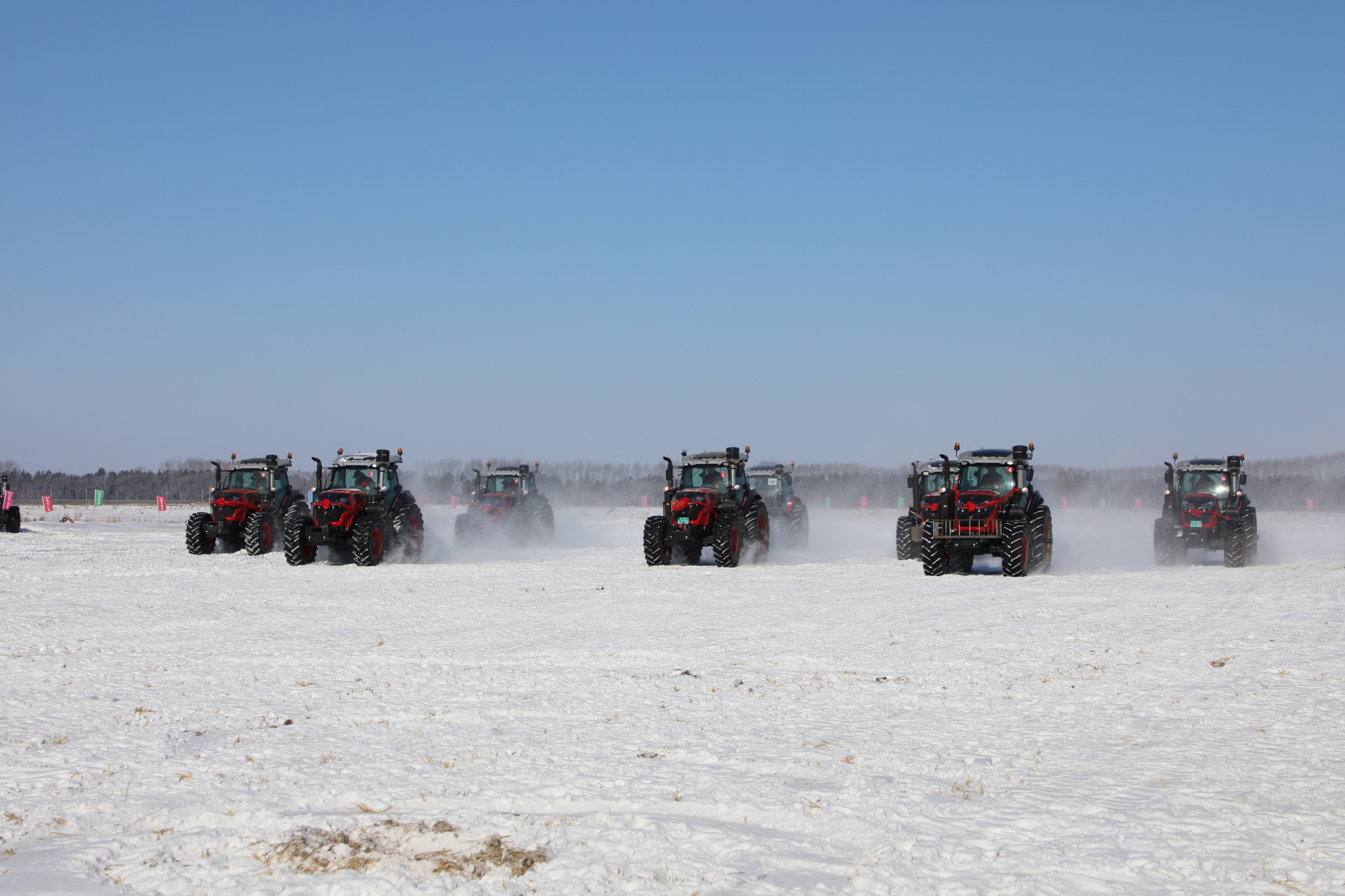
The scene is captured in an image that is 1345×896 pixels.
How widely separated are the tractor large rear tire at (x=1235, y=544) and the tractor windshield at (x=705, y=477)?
386 inches

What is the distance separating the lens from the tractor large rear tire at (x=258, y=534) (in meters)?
23.4

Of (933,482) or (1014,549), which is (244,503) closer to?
(933,482)

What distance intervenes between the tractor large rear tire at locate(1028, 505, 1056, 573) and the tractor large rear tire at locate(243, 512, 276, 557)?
15.9m

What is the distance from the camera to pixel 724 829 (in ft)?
16.7

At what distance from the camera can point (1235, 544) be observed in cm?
2097

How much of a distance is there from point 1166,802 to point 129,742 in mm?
6073

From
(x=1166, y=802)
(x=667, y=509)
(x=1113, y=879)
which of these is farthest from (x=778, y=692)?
(x=667, y=509)

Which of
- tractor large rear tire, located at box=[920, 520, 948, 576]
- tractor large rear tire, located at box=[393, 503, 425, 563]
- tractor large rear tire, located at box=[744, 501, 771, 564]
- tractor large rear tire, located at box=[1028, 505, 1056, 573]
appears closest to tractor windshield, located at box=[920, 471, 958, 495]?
tractor large rear tire, located at box=[1028, 505, 1056, 573]

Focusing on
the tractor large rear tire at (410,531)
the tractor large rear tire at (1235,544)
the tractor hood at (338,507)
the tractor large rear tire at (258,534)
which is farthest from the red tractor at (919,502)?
the tractor large rear tire at (258,534)

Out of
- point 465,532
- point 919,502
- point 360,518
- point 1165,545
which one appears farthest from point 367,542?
point 1165,545

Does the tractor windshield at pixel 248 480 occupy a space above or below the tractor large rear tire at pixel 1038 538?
above

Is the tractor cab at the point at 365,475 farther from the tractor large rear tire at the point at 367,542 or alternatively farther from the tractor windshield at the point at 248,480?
the tractor windshield at the point at 248,480

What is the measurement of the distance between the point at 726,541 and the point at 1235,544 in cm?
986

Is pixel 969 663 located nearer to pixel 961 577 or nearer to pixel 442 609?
pixel 442 609
